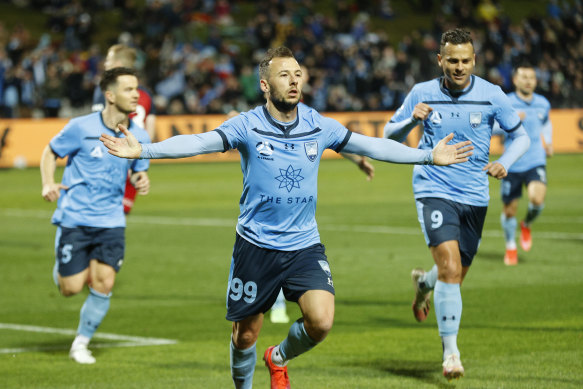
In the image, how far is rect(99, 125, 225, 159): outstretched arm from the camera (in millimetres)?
5844

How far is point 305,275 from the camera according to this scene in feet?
20.5

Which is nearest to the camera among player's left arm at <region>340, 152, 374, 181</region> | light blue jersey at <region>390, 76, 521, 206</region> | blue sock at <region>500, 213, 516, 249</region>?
light blue jersey at <region>390, 76, 521, 206</region>

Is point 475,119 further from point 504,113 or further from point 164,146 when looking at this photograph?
point 164,146

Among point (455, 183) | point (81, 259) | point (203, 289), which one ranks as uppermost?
point (455, 183)

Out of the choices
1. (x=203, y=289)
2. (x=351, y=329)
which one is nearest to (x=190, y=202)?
(x=203, y=289)

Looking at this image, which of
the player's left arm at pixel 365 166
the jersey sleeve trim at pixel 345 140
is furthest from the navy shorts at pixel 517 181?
the jersey sleeve trim at pixel 345 140

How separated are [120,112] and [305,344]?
3.13 m

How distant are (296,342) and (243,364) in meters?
0.37

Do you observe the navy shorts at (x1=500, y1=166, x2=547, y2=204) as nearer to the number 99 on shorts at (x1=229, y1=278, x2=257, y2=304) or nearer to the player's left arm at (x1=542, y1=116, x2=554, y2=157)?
the player's left arm at (x1=542, y1=116, x2=554, y2=157)

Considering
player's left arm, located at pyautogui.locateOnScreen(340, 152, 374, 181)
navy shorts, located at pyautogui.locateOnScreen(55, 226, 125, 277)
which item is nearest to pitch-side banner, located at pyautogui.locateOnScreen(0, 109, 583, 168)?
navy shorts, located at pyautogui.locateOnScreen(55, 226, 125, 277)

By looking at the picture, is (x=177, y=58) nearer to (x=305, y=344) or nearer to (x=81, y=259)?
(x=81, y=259)

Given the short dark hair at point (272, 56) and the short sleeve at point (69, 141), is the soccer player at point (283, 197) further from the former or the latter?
the short sleeve at point (69, 141)

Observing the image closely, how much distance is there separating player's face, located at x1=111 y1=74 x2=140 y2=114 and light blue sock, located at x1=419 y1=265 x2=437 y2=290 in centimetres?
292

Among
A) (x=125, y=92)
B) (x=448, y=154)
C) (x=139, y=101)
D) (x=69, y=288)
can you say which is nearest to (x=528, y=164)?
(x=139, y=101)
